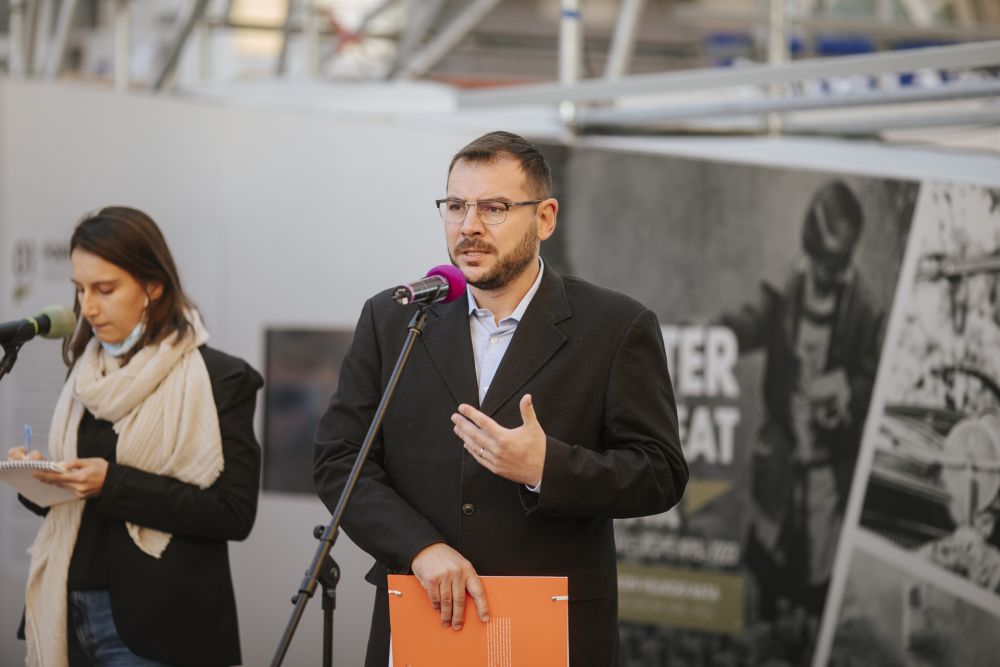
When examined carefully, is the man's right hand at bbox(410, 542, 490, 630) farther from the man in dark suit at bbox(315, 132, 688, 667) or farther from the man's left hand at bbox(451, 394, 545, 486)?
the man's left hand at bbox(451, 394, 545, 486)

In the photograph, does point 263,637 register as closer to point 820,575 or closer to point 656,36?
point 820,575

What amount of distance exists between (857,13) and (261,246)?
8711mm

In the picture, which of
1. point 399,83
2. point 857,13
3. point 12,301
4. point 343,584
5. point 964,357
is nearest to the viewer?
point 964,357

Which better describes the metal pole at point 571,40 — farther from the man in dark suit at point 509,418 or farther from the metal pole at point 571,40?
the man in dark suit at point 509,418

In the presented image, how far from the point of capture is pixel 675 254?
4.53 m

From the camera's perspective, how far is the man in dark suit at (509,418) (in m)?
2.29

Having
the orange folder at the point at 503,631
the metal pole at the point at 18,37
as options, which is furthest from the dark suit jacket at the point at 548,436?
the metal pole at the point at 18,37

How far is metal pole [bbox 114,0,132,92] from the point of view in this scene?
5.74 metres

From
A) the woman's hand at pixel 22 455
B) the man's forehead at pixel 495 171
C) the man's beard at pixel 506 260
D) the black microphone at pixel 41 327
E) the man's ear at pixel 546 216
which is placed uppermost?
the man's forehead at pixel 495 171

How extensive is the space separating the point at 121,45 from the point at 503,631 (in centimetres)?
452

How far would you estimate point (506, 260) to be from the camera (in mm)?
2324

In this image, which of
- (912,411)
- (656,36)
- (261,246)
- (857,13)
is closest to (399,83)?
(261,246)

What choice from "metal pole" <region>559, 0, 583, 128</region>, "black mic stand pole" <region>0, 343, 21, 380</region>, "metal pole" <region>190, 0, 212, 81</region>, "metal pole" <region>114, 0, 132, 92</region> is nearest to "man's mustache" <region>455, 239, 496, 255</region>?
"black mic stand pole" <region>0, 343, 21, 380</region>

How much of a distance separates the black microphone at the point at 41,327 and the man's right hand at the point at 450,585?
119 centimetres
